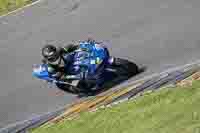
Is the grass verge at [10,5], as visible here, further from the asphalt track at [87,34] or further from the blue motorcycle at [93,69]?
the blue motorcycle at [93,69]

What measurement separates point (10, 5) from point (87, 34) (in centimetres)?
573

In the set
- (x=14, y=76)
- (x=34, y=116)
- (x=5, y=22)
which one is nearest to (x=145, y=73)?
(x=34, y=116)

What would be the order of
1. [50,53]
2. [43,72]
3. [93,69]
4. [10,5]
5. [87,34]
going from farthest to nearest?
[10,5] < [87,34] < [43,72] < [93,69] < [50,53]

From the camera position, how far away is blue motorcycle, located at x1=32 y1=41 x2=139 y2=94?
15.4 metres

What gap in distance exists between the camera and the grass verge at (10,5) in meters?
23.0

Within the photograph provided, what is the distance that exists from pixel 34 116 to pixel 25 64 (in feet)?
10.7

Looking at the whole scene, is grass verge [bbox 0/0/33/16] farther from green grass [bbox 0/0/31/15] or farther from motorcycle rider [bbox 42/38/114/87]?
motorcycle rider [bbox 42/38/114/87]

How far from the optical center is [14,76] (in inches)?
727

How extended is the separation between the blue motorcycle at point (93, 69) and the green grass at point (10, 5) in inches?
306

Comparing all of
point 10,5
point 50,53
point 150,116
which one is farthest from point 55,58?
point 10,5

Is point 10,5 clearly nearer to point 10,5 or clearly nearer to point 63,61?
point 10,5

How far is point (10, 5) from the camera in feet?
77.5

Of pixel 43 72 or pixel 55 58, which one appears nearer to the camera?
pixel 55 58

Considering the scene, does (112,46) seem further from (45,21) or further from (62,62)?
(45,21)
